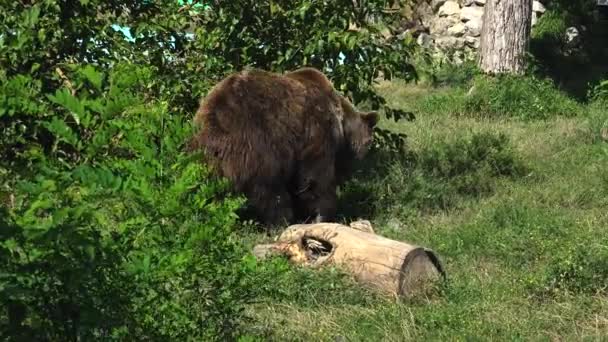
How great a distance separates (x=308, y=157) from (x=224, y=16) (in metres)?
1.74

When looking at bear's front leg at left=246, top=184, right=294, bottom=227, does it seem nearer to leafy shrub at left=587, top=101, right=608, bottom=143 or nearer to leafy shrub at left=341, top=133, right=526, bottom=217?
leafy shrub at left=341, top=133, right=526, bottom=217

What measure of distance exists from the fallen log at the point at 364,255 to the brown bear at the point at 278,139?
0.89m

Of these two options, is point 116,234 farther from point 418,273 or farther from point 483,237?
point 483,237

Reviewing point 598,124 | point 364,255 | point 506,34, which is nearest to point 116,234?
point 364,255

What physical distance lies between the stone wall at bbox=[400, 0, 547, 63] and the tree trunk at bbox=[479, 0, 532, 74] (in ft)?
7.03

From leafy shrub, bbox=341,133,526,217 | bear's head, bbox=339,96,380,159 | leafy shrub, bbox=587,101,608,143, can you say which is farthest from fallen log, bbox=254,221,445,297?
leafy shrub, bbox=587,101,608,143

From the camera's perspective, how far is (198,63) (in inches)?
365

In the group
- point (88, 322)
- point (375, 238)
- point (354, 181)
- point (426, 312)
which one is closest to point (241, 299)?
point (88, 322)

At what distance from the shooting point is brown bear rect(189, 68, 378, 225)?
25.3ft

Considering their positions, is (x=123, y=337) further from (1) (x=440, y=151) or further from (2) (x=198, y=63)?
(1) (x=440, y=151)

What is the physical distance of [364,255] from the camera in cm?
647

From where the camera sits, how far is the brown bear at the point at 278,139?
770cm

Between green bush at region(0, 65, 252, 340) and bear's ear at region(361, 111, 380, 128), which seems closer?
green bush at region(0, 65, 252, 340)

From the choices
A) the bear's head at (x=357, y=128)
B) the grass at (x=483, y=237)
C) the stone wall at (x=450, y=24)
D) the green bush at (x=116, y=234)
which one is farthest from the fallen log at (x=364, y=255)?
the stone wall at (x=450, y=24)
